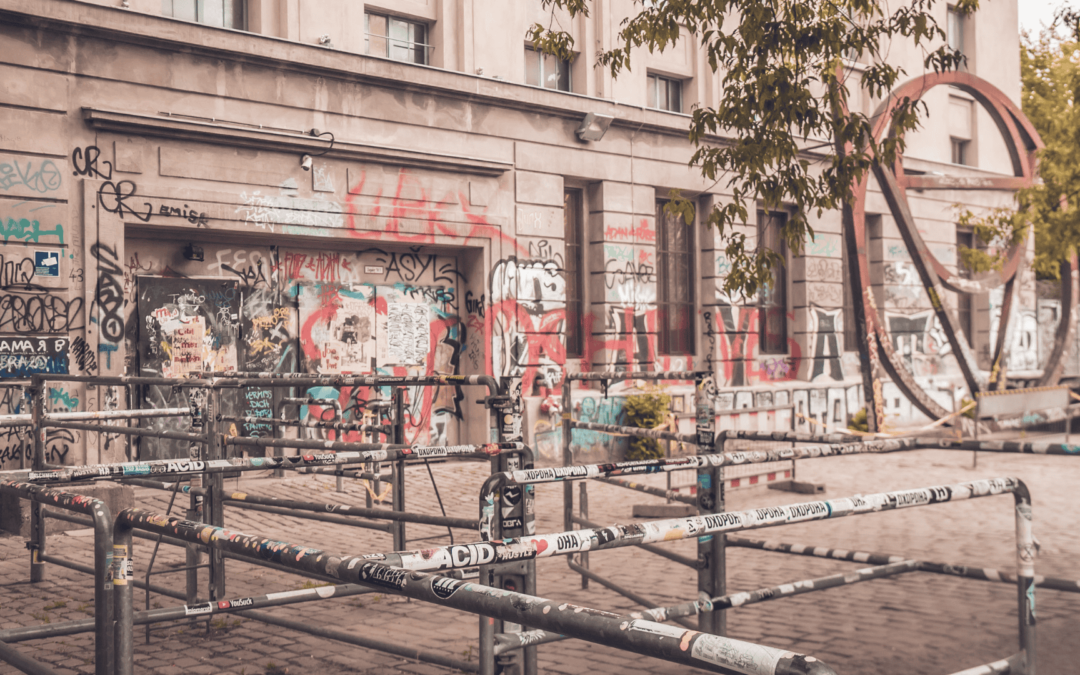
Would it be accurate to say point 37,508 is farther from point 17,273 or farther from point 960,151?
point 960,151

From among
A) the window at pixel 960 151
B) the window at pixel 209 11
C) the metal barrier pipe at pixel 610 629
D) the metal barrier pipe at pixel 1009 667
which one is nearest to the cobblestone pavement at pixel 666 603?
the metal barrier pipe at pixel 1009 667

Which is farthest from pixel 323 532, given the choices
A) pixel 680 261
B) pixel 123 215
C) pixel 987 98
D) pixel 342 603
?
pixel 987 98

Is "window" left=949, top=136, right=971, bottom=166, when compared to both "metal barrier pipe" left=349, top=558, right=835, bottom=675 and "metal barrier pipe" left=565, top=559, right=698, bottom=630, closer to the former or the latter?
"metal barrier pipe" left=565, top=559, right=698, bottom=630

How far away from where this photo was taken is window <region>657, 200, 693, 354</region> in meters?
16.6

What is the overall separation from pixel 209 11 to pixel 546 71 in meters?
5.43

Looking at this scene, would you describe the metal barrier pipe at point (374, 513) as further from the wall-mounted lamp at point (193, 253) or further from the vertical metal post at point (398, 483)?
the wall-mounted lamp at point (193, 253)

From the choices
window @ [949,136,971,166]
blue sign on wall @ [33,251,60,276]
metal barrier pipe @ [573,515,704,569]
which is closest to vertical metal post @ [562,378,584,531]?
metal barrier pipe @ [573,515,704,569]

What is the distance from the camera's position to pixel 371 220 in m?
12.8

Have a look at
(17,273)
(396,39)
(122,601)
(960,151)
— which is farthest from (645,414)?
(122,601)

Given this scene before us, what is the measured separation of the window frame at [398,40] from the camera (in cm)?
1323

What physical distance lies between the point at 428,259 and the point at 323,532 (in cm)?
601

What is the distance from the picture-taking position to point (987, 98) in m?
17.8

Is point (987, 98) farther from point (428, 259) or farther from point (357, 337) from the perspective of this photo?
point (357, 337)

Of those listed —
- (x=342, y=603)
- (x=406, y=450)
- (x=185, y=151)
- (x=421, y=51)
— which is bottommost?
(x=342, y=603)
